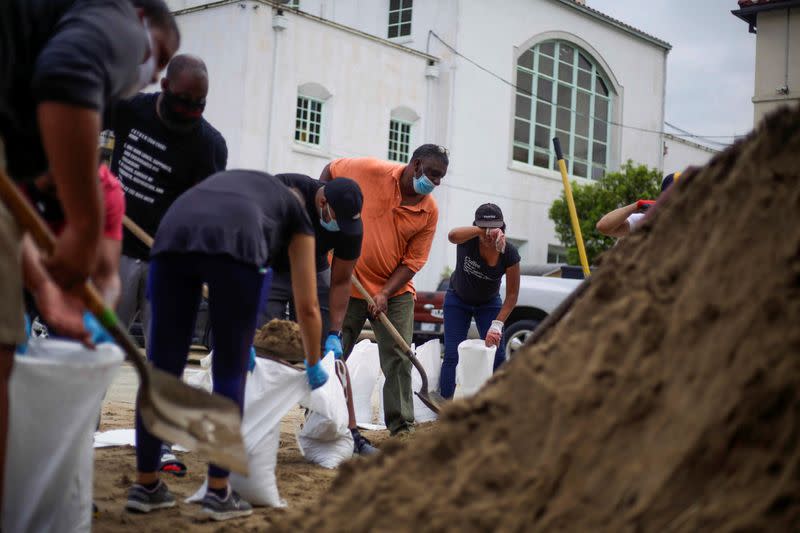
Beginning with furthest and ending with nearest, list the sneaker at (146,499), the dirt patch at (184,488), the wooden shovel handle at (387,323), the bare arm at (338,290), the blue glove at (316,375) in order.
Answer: the wooden shovel handle at (387,323) < the bare arm at (338,290) < the blue glove at (316,375) < the sneaker at (146,499) < the dirt patch at (184,488)

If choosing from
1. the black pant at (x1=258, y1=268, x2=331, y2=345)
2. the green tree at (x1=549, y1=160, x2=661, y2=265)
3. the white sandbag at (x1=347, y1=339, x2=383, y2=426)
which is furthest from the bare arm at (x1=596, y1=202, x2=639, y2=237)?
the green tree at (x1=549, y1=160, x2=661, y2=265)

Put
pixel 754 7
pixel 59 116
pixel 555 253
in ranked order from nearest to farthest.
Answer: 1. pixel 59 116
2. pixel 754 7
3. pixel 555 253

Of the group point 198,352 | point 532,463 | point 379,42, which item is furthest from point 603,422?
point 379,42

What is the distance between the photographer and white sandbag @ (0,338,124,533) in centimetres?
270

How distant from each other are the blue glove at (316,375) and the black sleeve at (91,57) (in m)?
1.98

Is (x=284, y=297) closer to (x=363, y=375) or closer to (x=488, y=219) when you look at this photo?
(x=363, y=375)

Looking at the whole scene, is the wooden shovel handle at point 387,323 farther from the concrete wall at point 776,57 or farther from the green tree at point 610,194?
the green tree at point 610,194

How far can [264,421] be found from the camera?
4188 millimetres

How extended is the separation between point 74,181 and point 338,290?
3.04m

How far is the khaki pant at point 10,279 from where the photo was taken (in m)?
2.29

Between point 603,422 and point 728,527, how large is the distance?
369mm

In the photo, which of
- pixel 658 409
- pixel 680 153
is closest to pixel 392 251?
pixel 658 409

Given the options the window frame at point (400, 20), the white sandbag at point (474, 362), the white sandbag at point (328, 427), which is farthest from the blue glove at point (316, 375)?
the window frame at point (400, 20)

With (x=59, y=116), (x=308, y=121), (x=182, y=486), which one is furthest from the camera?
(x=308, y=121)
